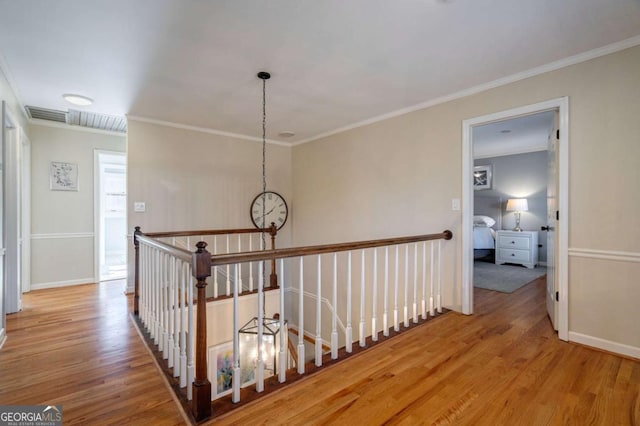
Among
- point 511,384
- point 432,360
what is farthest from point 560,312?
point 432,360

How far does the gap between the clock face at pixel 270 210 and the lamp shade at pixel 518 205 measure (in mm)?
4485

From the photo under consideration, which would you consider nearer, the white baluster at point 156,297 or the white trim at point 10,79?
A: the white baluster at point 156,297

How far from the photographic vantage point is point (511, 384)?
72.9 inches

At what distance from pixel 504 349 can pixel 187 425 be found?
7.31 feet

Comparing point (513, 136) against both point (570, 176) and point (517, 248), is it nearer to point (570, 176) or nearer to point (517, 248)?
point (517, 248)

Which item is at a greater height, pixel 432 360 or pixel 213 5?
pixel 213 5

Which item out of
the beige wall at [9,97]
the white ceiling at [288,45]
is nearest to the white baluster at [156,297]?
the white ceiling at [288,45]

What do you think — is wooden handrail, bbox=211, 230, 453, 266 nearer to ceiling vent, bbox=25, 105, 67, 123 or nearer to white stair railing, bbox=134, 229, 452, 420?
white stair railing, bbox=134, 229, 452, 420

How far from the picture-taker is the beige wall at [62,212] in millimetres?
4207

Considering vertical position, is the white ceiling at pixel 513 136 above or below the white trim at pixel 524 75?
A: above

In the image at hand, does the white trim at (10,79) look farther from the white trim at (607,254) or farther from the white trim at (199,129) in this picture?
the white trim at (607,254)

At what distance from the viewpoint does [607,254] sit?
228 centimetres

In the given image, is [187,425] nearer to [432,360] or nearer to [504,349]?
[432,360]

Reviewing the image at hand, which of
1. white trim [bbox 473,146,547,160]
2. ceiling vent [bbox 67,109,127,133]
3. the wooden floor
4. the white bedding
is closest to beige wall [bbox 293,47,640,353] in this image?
the wooden floor
